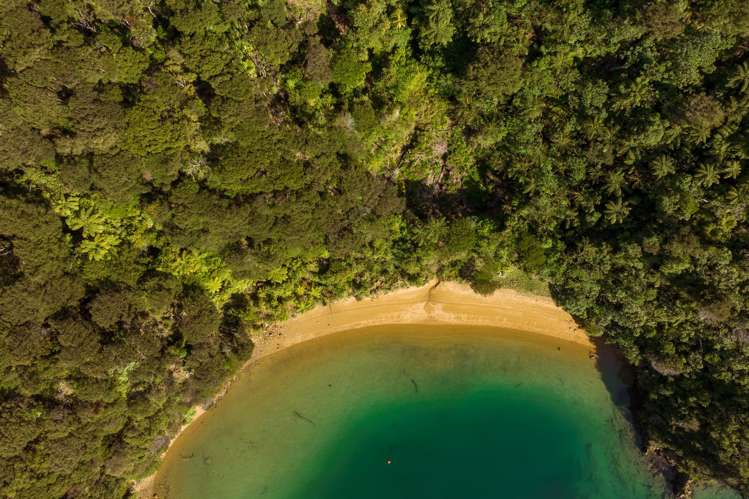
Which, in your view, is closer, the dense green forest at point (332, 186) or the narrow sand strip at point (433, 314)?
the dense green forest at point (332, 186)

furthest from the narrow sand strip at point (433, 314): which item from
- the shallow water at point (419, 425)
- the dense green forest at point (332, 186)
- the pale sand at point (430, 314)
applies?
the dense green forest at point (332, 186)

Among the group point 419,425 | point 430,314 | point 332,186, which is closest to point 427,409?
point 419,425

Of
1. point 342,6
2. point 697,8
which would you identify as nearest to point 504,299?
point 697,8

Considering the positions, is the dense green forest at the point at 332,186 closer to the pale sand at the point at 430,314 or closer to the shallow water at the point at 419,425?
the pale sand at the point at 430,314

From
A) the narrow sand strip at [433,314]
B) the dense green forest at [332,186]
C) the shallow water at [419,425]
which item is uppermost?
the dense green forest at [332,186]

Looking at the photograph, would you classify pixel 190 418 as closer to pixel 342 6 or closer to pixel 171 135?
pixel 171 135

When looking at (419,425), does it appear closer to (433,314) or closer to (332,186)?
(433,314)
